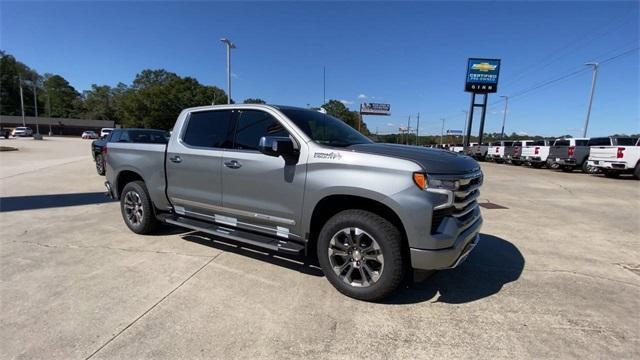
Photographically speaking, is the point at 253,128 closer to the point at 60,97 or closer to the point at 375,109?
the point at 375,109

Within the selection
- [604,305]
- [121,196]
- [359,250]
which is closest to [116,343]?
[359,250]

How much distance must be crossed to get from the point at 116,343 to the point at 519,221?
6.88 metres

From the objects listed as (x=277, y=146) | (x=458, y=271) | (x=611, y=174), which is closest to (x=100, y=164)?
(x=277, y=146)

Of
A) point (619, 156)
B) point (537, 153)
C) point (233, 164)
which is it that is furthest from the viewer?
point (537, 153)

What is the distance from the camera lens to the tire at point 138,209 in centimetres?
521

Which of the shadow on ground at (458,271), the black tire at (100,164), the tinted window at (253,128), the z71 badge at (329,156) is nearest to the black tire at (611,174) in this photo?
the shadow on ground at (458,271)

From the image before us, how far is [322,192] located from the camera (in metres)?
3.46

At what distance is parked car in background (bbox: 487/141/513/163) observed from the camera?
26812 millimetres

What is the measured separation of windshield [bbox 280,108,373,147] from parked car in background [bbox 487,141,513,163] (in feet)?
83.8

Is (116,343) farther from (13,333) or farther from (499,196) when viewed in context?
(499,196)

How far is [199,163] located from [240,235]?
3.63 ft

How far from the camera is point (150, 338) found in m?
2.79

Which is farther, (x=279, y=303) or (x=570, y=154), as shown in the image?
(x=570, y=154)

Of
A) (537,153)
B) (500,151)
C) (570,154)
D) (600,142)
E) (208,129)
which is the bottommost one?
(500,151)
